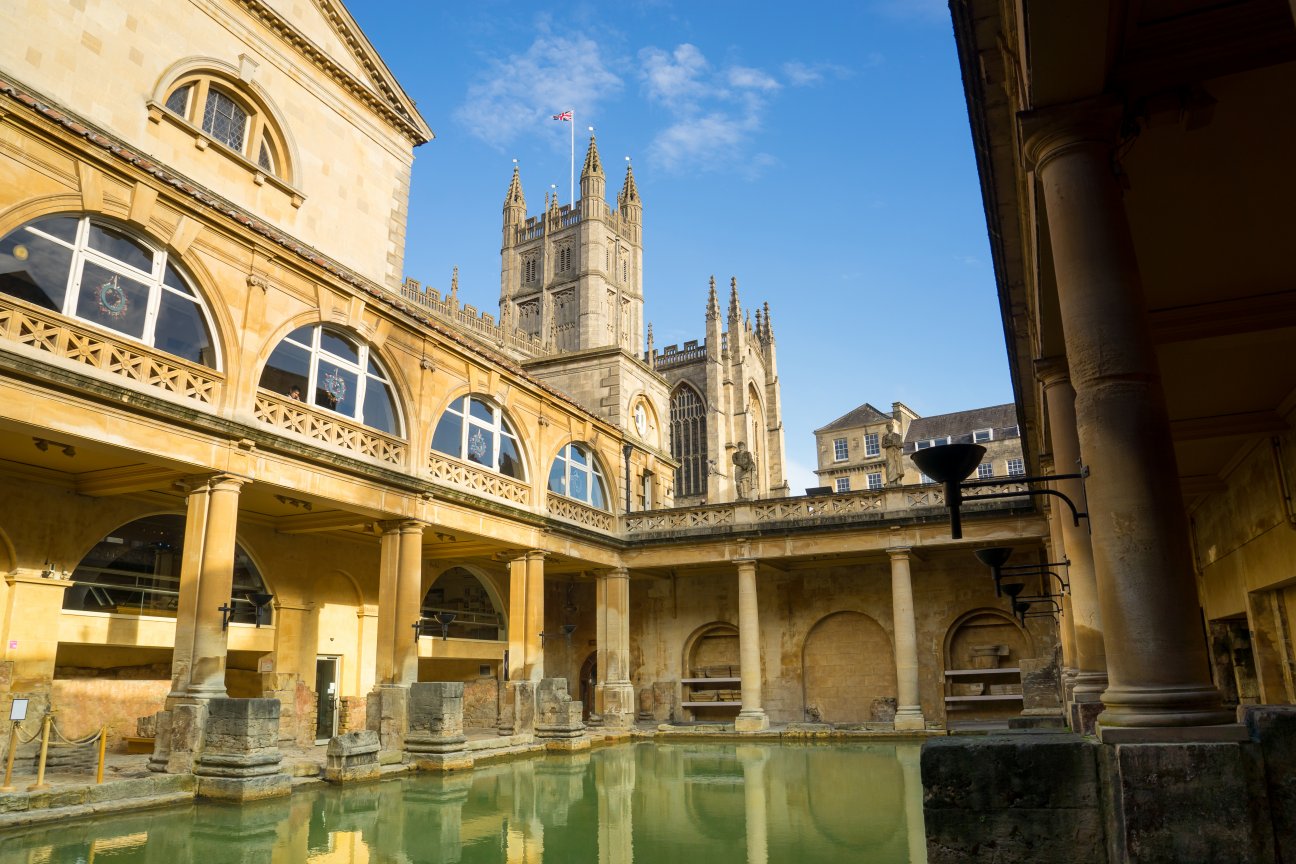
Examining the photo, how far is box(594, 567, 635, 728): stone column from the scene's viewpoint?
24.9m

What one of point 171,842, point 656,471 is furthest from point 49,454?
point 656,471

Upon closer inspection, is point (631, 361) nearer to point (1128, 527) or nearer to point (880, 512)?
point (880, 512)

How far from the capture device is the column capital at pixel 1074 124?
516 cm

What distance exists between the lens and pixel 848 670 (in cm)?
2750

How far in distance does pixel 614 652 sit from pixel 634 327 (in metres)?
55.9

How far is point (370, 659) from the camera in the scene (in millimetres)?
22344

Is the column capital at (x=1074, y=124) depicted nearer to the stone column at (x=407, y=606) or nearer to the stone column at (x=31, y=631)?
the stone column at (x=407, y=606)

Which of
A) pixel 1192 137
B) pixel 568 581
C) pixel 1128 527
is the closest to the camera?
pixel 1128 527

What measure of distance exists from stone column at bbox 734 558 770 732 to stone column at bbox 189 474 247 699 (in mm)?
14268

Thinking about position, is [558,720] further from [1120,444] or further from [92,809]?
[1120,444]

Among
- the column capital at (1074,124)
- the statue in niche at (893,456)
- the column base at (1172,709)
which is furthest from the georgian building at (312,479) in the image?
the column base at (1172,709)

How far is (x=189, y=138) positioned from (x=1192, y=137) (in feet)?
54.6

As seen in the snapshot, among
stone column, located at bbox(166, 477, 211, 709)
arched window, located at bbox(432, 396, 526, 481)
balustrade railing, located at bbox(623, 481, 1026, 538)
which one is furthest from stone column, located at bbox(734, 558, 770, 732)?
stone column, located at bbox(166, 477, 211, 709)

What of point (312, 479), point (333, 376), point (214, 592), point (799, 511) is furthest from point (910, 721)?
point (214, 592)
